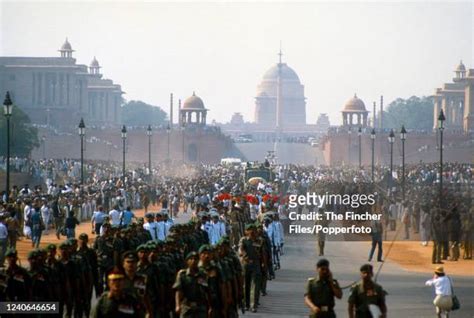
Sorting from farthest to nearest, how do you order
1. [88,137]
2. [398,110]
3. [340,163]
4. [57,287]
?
[398,110] → [88,137] → [340,163] → [57,287]

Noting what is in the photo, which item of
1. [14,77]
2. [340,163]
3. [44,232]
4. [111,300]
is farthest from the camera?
[14,77]

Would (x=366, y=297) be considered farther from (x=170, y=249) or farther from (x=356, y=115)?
(x=356, y=115)

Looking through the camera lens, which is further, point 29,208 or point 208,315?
point 29,208

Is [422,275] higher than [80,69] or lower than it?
lower

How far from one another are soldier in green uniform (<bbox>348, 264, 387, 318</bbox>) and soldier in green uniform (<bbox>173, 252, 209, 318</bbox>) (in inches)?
66.6

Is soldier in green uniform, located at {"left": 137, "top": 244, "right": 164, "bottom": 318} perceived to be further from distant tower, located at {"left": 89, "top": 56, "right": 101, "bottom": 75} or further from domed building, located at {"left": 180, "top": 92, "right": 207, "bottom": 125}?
distant tower, located at {"left": 89, "top": 56, "right": 101, "bottom": 75}

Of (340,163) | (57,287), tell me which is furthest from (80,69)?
(57,287)

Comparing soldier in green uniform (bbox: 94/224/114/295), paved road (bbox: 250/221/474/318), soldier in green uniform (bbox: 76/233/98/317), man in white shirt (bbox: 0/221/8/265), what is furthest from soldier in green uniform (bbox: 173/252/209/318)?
man in white shirt (bbox: 0/221/8/265)

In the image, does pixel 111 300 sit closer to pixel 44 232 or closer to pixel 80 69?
pixel 44 232

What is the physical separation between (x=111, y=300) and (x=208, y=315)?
3.48m

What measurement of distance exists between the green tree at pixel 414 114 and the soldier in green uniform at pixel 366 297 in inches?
6580

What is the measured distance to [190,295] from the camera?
17.0 meters

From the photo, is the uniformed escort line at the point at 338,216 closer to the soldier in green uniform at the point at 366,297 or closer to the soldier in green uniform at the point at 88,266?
the soldier in green uniform at the point at 88,266

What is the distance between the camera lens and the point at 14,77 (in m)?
153
